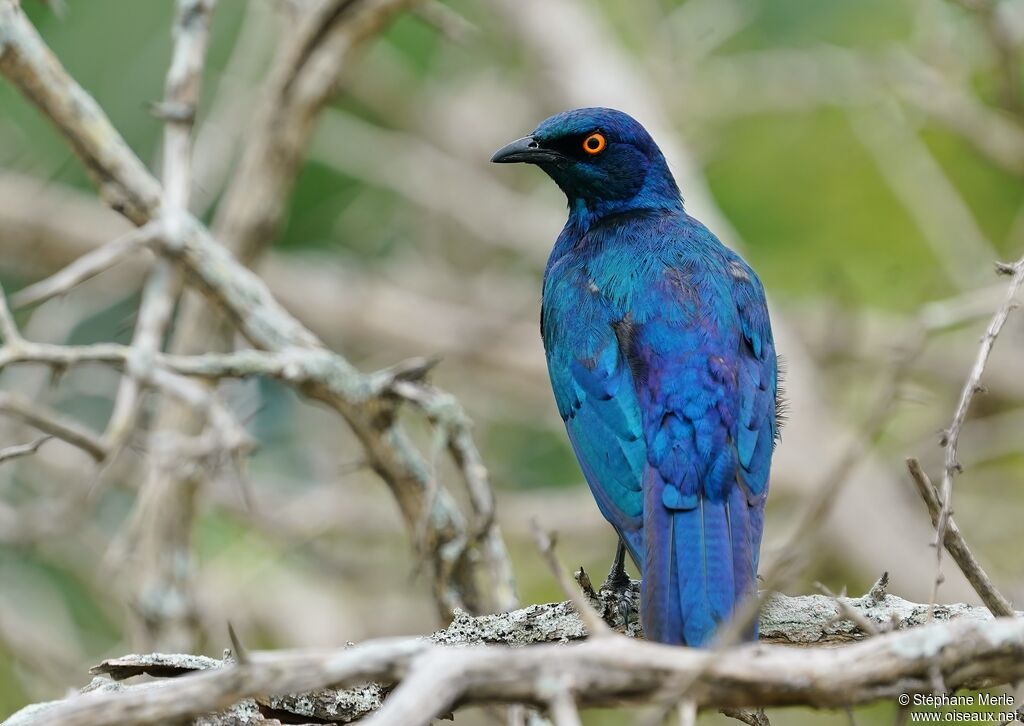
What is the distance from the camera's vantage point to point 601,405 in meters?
3.67

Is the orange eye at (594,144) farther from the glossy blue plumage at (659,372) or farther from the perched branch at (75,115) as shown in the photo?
the perched branch at (75,115)

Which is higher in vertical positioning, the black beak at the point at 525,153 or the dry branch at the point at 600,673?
the black beak at the point at 525,153

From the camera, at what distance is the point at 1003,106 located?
20.5 feet

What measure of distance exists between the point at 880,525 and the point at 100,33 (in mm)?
5035

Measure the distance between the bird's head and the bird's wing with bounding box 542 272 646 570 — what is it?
0.56 metres

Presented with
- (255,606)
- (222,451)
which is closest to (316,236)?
(255,606)

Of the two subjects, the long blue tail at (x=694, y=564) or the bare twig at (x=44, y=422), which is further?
the bare twig at (x=44, y=422)

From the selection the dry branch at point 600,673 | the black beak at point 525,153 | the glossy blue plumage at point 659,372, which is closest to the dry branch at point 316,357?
the glossy blue plumage at point 659,372

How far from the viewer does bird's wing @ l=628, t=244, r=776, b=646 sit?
2977 mm

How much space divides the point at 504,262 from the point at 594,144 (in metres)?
4.21

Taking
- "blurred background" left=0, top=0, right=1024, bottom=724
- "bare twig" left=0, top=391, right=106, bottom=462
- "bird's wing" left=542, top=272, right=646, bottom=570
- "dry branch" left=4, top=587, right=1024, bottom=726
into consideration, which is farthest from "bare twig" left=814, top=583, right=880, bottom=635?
"blurred background" left=0, top=0, right=1024, bottom=724

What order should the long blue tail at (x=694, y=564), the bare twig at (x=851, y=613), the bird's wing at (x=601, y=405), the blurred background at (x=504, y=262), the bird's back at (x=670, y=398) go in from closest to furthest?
the bare twig at (x=851, y=613) < the long blue tail at (x=694, y=564) < the bird's back at (x=670, y=398) < the bird's wing at (x=601, y=405) < the blurred background at (x=504, y=262)

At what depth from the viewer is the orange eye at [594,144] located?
14.8ft

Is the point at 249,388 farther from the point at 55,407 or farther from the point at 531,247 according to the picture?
the point at 531,247
